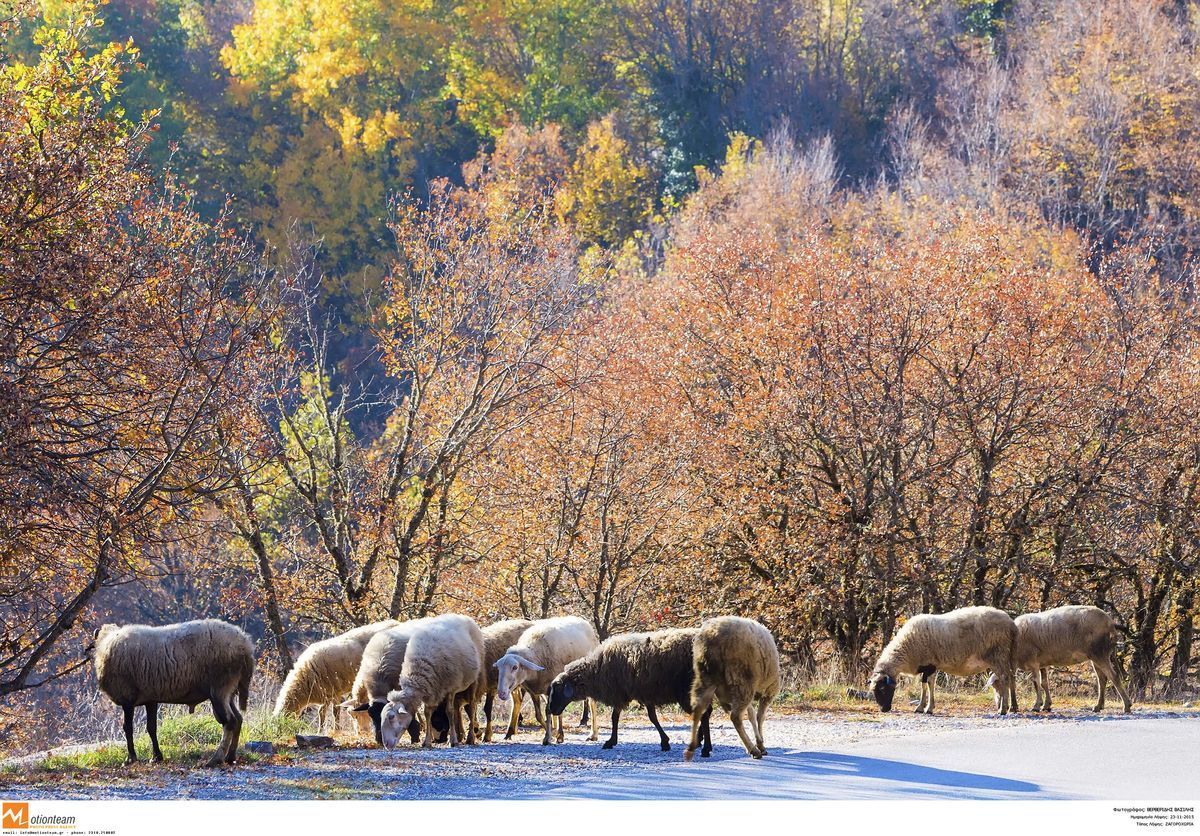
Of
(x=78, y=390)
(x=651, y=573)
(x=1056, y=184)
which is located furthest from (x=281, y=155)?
(x=78, y=390)

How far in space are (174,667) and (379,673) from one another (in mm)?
2883

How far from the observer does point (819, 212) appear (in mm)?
61312

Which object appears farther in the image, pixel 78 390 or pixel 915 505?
pixel 915 505

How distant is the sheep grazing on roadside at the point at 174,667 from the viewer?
1484cm

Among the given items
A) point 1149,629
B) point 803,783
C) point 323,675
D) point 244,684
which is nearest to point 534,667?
point 323,675

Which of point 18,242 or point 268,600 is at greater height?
point 18,242

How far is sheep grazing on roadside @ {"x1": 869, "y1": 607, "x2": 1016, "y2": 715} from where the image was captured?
21.1 m

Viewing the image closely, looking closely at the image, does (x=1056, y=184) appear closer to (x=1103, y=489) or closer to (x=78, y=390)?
(x=1103, y=489)

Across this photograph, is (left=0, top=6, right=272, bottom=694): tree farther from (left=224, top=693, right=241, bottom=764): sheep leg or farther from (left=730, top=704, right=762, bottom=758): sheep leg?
(left=730, top=704, right=762, bottom=758): sheep leg
